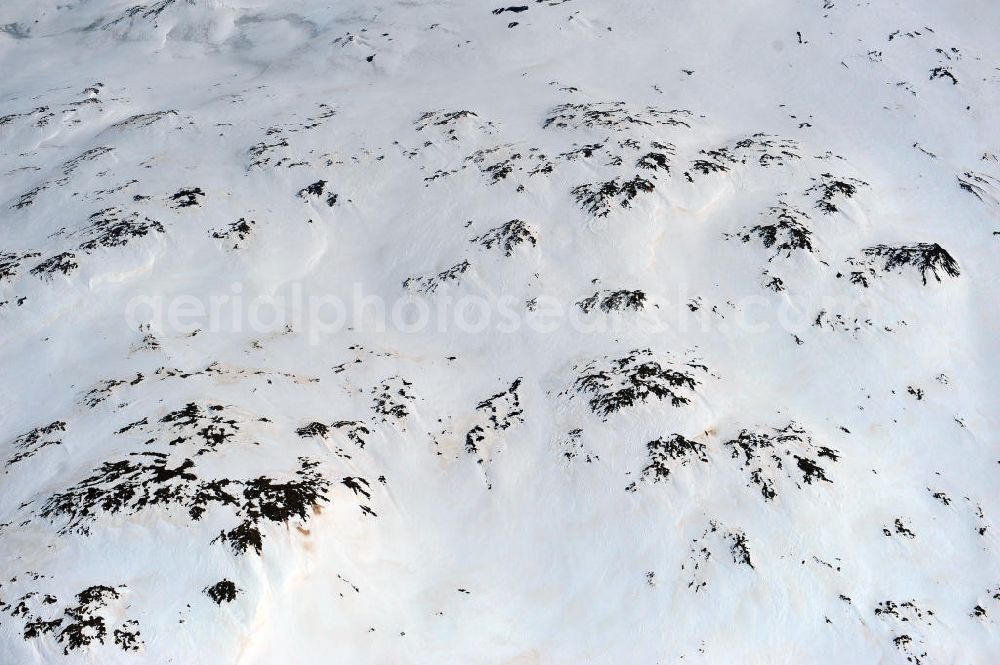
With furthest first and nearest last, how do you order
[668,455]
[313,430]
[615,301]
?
[615,301] → [313,430] → [668,455]

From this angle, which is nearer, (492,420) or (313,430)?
(313,430)

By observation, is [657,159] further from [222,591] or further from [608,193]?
[222,591]

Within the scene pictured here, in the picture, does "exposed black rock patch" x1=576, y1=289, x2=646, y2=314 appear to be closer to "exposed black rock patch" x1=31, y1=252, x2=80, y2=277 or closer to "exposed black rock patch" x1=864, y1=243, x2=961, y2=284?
"exposed black rock patch" x1=864, y1=243, x2=961, y2=284

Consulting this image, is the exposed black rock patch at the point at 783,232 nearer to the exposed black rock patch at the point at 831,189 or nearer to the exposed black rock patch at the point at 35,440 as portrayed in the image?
the exposed black rock patch at the point at 831,189

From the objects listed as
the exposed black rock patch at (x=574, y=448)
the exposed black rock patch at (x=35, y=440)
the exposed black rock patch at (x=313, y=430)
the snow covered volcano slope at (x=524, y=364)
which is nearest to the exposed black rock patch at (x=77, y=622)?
the snow covered volcano slope at (x=524, y=364)

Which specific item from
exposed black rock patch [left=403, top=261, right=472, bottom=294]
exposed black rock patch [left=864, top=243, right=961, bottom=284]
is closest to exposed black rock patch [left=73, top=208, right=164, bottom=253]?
exposed black rock patch [left=403, top=261, right=472, bottom=294]

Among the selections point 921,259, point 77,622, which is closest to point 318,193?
point 77,622

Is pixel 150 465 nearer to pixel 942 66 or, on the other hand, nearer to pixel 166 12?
pixel 942 66

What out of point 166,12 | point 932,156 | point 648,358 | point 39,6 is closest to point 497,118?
point 648,358
